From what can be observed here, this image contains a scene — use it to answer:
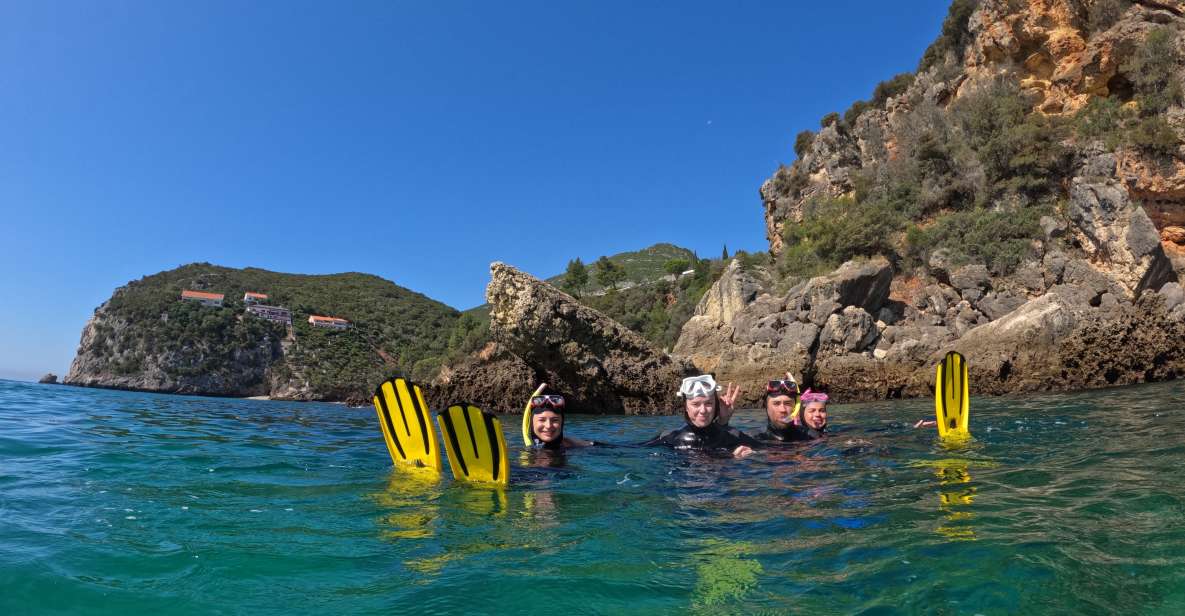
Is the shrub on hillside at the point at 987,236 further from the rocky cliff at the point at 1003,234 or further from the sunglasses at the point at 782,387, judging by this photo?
the sunglasses at the point at 782,387

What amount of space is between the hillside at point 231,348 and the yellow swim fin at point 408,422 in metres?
58.1

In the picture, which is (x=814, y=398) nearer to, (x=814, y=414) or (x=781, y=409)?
(x=814, y=414)

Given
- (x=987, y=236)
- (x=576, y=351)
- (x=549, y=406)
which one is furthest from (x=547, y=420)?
(x=987, y=236)

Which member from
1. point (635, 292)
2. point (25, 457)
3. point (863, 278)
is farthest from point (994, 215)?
point (635, 292)

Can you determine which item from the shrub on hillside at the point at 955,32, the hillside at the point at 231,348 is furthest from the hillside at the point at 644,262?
the shrub on hillside at the point at 955,32

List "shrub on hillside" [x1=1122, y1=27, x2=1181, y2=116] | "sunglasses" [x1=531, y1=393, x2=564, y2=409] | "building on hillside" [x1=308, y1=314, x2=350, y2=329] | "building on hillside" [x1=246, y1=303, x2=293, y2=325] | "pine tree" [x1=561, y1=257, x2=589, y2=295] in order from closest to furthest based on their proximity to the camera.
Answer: "sunglasses" [x1=531, y1=393, x2=564, y2=409] < "shrub on hillside" [x1=1122, y1=27, x2=1181, y2=116] < "pine tree" [x1=561, y1=257, x2=589, y2=295] < "building on hillside" [x1=246, y1=303, x2=293, y2=325] < "building on hillside" [x1=308, y1=314, x2=350, y2=329]

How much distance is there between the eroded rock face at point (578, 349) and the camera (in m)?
15.4

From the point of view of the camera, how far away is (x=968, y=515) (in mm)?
Result: 3355

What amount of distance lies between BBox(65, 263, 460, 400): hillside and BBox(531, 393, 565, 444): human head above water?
5783 centimetres

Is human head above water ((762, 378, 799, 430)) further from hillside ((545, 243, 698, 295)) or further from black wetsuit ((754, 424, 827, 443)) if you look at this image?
hillside ((545, 243, 698, 295))

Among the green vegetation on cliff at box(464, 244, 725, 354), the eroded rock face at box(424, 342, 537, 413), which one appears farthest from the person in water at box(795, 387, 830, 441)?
the green vegetation on cliff at box(464, 244, 725, 354)

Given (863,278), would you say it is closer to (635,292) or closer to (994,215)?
(994,215)

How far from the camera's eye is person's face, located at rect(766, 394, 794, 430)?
6.82m

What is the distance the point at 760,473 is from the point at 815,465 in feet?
2.06
